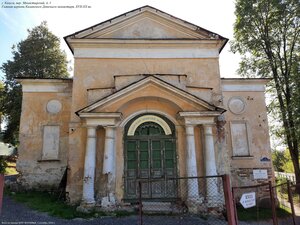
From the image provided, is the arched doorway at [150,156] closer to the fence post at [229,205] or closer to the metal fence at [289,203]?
the metal fence at [289,203]

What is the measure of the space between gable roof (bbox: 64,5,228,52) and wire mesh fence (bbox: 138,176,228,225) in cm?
629

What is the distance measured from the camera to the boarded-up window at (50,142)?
12.9 m

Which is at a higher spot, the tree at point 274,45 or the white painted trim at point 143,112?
the tree at point 274,45

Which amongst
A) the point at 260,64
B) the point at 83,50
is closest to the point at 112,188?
the point at 83,50

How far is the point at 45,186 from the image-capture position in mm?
12531

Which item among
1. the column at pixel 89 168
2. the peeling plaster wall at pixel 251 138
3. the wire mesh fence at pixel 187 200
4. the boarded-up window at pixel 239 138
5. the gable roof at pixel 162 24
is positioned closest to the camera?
the wire mesh fence at pixel 187 200

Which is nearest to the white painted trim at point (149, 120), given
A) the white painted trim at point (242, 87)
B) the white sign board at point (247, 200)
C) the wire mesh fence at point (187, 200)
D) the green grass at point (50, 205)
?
the wire mesh fence at point (187, 200)

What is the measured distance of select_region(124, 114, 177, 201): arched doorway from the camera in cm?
1023

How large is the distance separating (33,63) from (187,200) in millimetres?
19156

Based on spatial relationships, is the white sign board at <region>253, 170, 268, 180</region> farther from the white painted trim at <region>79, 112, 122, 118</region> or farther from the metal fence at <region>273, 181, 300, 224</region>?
the white painted trim at <region>79, 112, 122, 118</region>

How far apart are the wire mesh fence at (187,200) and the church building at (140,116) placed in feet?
0.30

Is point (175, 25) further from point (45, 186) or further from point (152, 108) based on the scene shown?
point (45, 186)

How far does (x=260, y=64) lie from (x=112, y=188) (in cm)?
1132

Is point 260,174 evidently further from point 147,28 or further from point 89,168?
point 147,28
